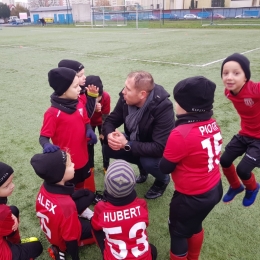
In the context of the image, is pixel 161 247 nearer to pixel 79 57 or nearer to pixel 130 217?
pixel 130 217

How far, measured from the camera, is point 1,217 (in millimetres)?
2045

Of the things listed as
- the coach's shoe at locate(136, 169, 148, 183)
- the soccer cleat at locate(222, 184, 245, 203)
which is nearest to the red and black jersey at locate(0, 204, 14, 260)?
the coach's shoe at locate(136, 169, 148, 183)

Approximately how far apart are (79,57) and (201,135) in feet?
35.4

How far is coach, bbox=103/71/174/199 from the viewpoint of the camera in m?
2.71

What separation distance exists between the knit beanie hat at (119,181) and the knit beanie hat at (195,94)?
23.6 inches

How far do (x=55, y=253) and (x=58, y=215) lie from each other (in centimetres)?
48

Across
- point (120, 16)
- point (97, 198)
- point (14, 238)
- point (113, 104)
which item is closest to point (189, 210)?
point (97, 198)

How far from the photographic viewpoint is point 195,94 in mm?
1898

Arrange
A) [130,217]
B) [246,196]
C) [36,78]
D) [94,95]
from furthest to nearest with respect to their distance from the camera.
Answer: [36,78] < [94,95] < [246,196] < [130,217]

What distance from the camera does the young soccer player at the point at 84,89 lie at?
3.11 meters

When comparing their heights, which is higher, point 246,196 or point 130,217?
point 130,217

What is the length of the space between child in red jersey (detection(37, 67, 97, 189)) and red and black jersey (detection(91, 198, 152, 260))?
0.88 metres

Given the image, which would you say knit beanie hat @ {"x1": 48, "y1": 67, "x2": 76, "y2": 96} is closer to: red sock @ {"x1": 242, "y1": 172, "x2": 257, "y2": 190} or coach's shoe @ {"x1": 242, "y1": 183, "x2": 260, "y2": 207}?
red sock @ {"x1": 242, "y1": 172, "x2": 257, "y2": 190}

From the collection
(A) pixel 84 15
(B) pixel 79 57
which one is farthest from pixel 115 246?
(A) pixel 84 15
